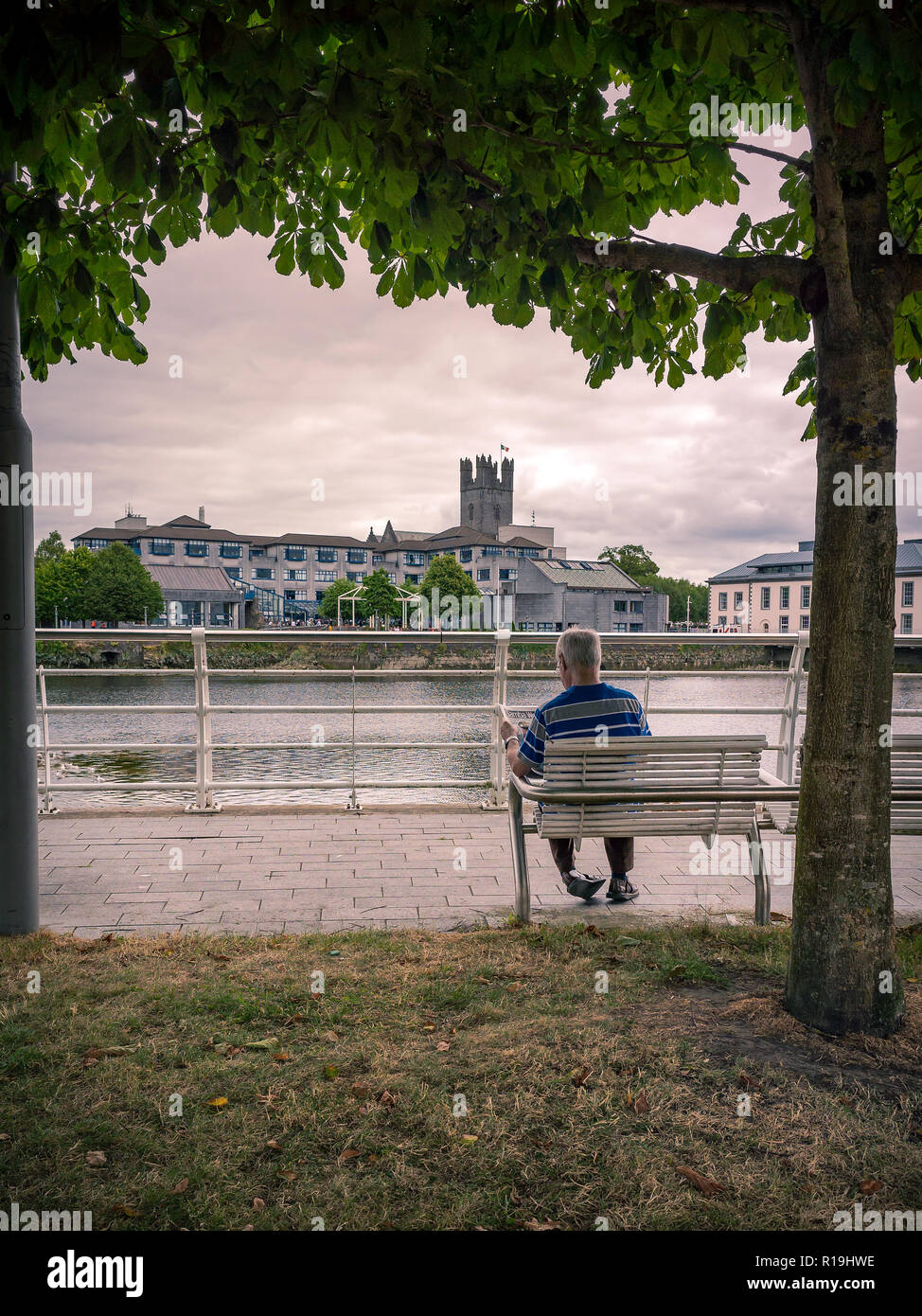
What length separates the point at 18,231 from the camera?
3.51 m

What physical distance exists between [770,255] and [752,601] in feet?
338

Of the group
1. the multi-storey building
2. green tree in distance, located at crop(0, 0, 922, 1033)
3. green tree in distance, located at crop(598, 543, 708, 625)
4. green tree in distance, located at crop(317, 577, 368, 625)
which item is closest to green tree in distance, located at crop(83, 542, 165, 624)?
green tree in distance, located at crop(317, 577, 368, 625)

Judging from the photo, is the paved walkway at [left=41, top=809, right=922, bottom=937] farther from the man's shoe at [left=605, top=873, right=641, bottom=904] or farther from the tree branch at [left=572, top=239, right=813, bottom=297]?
the tree branch at [left=572, top=239, right=813, bottom=297]

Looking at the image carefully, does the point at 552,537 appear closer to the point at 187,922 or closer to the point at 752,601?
the point at 752,601

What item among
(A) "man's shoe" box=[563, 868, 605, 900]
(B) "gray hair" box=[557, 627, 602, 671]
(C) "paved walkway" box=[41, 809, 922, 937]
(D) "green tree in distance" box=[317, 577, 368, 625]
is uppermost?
(D) "green tree in distance" box=[317, 577, 368, 625]

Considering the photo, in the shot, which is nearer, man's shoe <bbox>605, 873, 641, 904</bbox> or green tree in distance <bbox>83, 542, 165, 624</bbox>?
man's shoe <bbox>605, 873, 641, 904</bbox>

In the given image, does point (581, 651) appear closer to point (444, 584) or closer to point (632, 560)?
point (444, 584)

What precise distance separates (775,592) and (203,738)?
99130mm

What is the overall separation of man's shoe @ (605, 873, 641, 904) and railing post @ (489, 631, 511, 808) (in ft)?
7.09

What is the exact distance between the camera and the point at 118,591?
91125 mm

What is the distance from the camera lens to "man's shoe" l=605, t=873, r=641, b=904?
5105mm

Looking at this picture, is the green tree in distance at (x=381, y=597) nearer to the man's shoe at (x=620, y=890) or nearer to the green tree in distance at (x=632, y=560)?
the green tree in distance at (x=632, y=560)

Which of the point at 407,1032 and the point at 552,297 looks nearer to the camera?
the point at 407,1032

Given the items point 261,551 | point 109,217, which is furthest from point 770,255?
point 261,551
